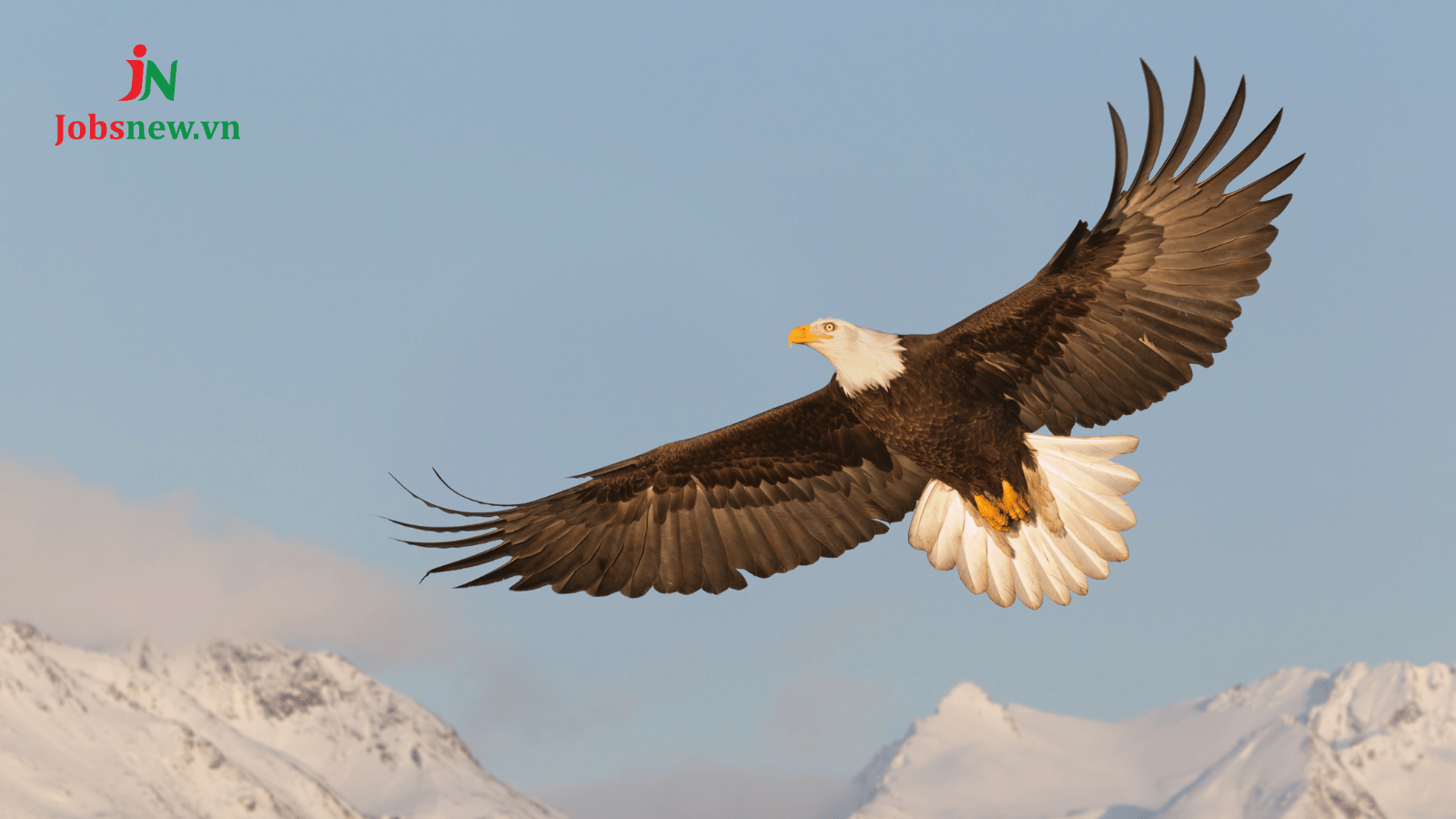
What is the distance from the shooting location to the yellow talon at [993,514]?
31.2 ft

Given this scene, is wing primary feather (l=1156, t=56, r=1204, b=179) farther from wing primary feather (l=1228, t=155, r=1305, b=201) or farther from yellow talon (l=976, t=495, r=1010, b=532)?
yellow talon (l=976, t=495, r=1010, b=532)

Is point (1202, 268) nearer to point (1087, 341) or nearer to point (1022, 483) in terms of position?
point (1087, 341)

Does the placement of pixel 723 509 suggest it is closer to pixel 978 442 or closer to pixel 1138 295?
pixel 978 442

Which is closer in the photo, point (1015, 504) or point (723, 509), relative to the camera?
point (1015, 504)

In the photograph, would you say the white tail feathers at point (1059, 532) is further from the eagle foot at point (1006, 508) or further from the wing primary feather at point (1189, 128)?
the wing primary feather at point (1189, 128)

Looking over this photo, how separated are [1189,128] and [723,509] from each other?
13.8ft

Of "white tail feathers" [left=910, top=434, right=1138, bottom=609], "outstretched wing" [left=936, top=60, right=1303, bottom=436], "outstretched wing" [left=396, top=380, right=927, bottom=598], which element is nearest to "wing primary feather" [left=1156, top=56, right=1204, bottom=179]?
"outstretched wing" [left=936, top=60, right=1303, bottom=436]

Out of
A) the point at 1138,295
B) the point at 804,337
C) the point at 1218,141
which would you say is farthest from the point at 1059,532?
the point at 1218,141

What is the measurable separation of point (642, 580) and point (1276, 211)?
484 cm

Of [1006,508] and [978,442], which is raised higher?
[978,442]

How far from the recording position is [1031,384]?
9.12 metres

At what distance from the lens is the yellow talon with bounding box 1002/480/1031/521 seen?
9.42 metres

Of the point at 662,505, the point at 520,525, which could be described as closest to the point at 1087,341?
the point at 662,505

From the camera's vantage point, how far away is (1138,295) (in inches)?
339
